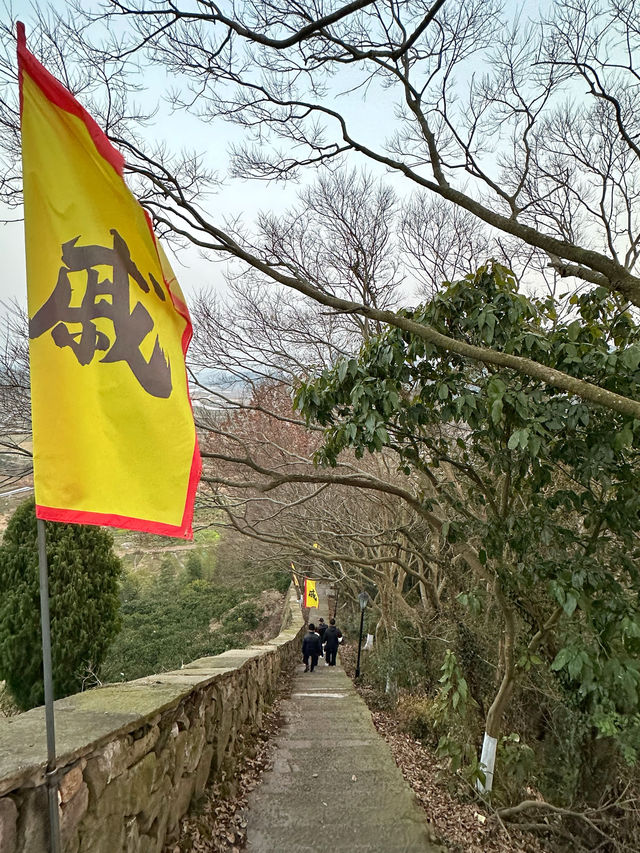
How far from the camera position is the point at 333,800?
3.89 m

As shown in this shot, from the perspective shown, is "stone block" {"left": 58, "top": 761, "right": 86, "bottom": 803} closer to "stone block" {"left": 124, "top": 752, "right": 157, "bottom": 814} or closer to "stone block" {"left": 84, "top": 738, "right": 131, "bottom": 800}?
"stone block" {"left": 84, "top": 738, "right": 131, "bottom": 800}

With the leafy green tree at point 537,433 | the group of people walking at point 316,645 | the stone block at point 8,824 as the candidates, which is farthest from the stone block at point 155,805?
the group of people walking at point 316,645

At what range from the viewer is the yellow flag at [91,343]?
1.86 meters

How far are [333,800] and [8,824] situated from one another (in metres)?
3.00

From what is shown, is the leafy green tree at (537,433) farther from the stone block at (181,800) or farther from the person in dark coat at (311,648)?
the person in dark coat at (311,648)

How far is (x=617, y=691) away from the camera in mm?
3268

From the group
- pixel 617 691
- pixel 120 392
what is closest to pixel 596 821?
pixel 617 691

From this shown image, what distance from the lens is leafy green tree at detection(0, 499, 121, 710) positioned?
766cm

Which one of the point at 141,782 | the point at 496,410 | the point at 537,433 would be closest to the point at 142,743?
the point at 141,782

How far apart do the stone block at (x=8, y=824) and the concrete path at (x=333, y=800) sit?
6.66ft

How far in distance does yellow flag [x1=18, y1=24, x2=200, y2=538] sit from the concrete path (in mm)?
2407

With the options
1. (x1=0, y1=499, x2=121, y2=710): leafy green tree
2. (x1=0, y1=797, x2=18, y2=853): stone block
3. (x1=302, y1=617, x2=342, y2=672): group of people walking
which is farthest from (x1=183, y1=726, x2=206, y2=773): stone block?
(x1=302, y1=617, x2=342, y2=672): group of people walking

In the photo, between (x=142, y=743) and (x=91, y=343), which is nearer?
(x=91, y=343)

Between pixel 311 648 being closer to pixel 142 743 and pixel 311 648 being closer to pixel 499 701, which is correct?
pixel 499 701
